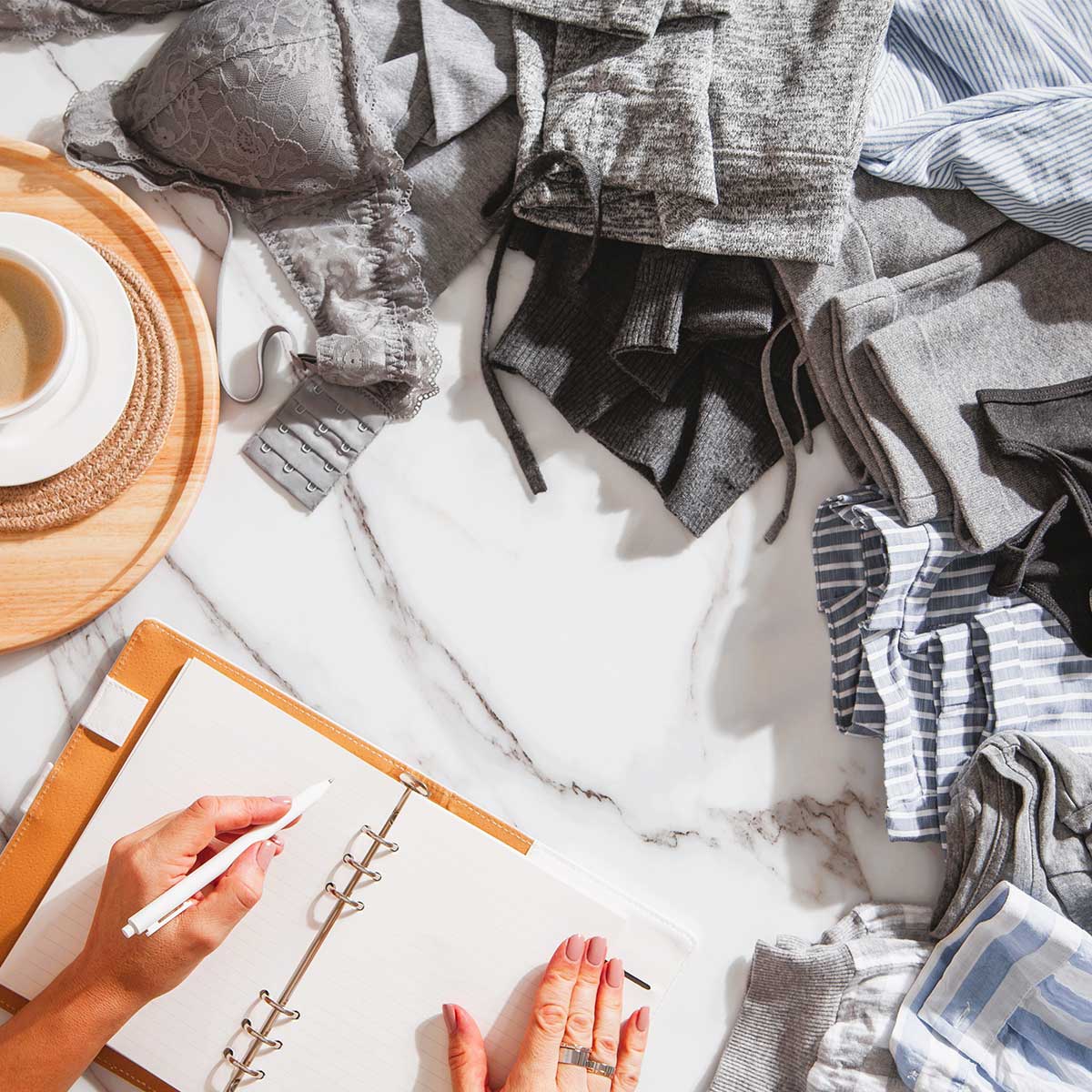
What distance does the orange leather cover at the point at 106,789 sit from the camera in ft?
→ 2.93

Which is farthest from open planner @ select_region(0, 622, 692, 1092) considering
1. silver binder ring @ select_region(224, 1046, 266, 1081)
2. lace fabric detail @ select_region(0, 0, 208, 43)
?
lace fabric detail @ select_region(0, 0, 208, 43)

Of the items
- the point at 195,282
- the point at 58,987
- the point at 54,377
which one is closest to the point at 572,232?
the point at 195,282

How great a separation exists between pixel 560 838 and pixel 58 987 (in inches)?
19.6

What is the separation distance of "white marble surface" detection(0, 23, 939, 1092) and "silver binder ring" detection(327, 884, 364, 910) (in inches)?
5.9

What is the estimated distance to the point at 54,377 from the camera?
763mm

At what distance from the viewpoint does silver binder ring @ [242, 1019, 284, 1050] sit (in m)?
0.87

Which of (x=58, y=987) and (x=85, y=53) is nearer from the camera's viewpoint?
(x=58, y=987)

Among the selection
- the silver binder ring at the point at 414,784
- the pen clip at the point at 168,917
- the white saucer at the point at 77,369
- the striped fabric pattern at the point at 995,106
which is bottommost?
the silver binder ring at the point at 414,784

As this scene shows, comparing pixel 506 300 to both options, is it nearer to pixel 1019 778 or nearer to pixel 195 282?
pixel 195 282

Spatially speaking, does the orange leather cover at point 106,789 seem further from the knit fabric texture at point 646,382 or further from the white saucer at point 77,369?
the knit fabric texture at point 646,382

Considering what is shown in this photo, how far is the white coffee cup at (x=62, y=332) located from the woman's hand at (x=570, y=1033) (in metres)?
0.68

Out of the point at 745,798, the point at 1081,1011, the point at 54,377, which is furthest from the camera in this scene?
the point at 745,798

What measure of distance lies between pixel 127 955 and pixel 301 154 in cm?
76

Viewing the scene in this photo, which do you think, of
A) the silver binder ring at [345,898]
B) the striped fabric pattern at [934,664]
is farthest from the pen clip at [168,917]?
the striped fabric pattern at [934,664]
